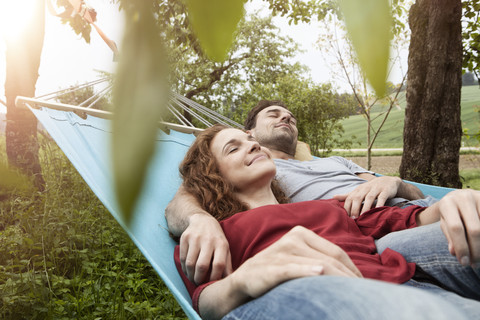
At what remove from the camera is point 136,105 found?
102 mm

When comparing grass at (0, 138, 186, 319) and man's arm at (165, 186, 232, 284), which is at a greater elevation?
man's arm at (165, 186, 232, 284)

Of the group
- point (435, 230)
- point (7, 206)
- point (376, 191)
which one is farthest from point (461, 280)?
point (7, 206)

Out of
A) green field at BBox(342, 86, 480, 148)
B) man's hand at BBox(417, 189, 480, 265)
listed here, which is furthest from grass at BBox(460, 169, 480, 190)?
man's hand at BBox(417, 189, 480, 265)

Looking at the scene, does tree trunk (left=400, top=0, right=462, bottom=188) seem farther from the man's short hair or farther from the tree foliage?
the man's short hair

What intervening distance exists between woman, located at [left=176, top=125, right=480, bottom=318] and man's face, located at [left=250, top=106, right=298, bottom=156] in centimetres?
47

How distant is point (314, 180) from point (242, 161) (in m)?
0.45

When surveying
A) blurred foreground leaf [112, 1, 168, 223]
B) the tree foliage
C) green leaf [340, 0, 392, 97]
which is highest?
the tree foliage

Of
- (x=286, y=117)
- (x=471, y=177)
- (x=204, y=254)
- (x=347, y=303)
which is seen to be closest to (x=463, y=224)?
(x=347, y=303)

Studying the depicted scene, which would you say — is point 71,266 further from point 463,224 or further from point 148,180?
point 148,180

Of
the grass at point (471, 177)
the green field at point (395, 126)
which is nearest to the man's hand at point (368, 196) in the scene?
the green field at point (395, 126)

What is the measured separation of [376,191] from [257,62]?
984mm

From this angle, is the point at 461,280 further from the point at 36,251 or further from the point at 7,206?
the point at 7,206

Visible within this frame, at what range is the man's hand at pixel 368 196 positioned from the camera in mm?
1297

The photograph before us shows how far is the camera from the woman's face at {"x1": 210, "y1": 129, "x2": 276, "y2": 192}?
1362mm
